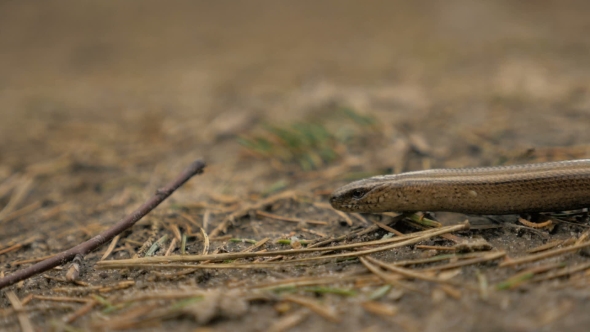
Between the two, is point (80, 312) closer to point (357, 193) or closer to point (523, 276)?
point (357, 193)

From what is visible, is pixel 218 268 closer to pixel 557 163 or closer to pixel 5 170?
pixel 557 163

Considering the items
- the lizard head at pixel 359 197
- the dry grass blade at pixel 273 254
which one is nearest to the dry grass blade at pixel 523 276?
the dry grass blade at pixel 273 254

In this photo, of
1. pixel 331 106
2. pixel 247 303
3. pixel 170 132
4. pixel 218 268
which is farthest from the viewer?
pixel 331 106

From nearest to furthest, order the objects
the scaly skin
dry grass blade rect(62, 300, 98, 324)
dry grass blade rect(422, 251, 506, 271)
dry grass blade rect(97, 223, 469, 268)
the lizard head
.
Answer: dry grass blade rect(62, 300, 98, 324), dry grass blade rect(422, 251, 506, 271), dry grass blade rect(97, 223, 469, 268), the scaly skin, the lizard head

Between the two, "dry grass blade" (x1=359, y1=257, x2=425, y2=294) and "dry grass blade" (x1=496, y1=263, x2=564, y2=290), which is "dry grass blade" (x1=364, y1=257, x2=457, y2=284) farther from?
"dry grass blade" (x1=496, y1=263, x2=564, y2=290)

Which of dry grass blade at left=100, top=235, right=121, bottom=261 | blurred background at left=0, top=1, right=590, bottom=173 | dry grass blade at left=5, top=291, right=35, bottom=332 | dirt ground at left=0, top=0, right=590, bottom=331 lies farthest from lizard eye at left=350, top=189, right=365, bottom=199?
blurred background at left=0, top=1, right=590, bottom=173

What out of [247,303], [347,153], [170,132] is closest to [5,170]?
[170,132]

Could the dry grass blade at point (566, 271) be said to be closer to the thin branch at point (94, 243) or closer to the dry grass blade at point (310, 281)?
the dry grass blade at point (310, 281)
